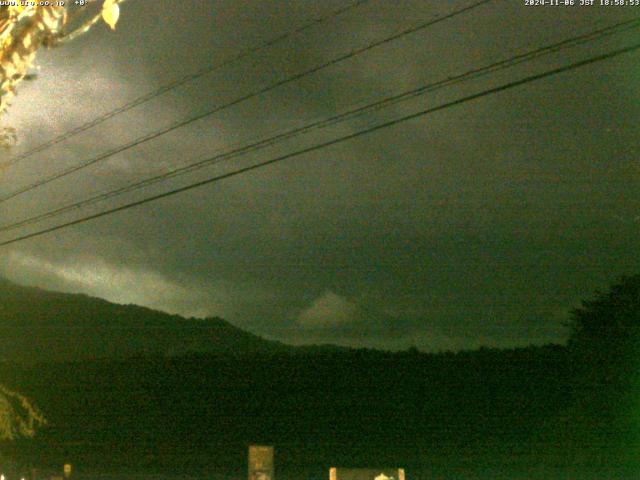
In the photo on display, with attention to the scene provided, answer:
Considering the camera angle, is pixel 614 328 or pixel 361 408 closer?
pixel 614 328

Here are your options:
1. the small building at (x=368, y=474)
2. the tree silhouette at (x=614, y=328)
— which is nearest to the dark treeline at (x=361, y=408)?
the tree silhouette at (x=614, y=328)

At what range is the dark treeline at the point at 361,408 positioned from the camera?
33656 millimetres

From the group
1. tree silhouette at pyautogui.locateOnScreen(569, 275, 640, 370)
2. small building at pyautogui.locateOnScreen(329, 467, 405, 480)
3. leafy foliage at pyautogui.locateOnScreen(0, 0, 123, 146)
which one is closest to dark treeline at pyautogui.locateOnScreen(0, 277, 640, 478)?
tree silhouette at pyautogui.locateOnScreen(569, 275, 640, 370)

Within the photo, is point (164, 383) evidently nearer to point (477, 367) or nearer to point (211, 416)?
point (211, 416)

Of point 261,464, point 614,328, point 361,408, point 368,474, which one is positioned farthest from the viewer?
point 361,408

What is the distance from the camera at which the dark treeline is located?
33656 millimetres

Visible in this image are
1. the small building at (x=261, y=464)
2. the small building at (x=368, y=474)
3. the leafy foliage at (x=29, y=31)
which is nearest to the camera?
the leafy foliage at (x=29, y=31)

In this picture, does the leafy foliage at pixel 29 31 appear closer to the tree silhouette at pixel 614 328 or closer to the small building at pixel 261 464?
the small building at pixel 261 464

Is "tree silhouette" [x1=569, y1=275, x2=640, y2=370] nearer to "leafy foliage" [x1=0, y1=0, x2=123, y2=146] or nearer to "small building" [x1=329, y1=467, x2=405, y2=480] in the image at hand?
"small building" [x1=329, y1=467, x2=405, y2=480]

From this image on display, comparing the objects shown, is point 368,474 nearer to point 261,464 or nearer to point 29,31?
point 261,464

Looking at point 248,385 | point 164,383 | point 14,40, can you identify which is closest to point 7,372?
point 164,383

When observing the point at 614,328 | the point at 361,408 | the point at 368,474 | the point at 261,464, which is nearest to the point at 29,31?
the point at 368,474

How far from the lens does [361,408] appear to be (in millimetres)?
45938

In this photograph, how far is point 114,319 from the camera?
62219mm
